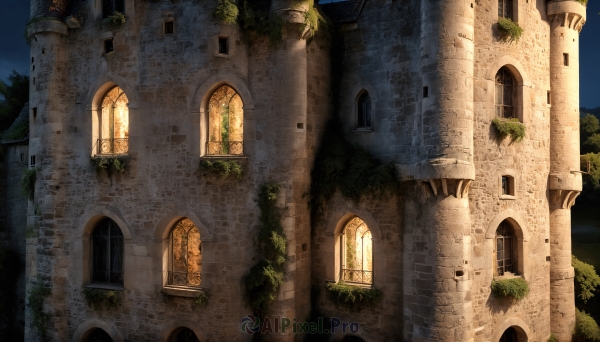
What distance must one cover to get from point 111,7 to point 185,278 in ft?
30.1

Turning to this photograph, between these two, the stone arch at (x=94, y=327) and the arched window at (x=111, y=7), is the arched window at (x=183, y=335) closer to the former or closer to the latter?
the stone arch at (x=94, y=327)

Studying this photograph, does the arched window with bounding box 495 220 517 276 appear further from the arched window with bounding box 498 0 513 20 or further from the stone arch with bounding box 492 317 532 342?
the arched window with bounding box 498 0 513 20

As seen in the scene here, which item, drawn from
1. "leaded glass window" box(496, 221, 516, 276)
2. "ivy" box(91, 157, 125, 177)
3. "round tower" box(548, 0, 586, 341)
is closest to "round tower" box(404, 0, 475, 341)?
"leaded glass window" box(496, 221, 516, 276)

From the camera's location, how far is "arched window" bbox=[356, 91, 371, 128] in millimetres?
16281

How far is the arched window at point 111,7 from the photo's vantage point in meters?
16.7

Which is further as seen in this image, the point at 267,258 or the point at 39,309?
the point at 39,309

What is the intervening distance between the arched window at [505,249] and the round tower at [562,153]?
85.2 inches

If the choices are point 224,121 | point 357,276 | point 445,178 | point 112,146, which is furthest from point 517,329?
point 112,146

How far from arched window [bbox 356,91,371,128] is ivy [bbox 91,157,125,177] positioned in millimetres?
7616

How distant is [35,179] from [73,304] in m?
4.46

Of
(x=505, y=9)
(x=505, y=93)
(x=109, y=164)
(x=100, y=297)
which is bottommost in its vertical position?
(x=100, y=297)

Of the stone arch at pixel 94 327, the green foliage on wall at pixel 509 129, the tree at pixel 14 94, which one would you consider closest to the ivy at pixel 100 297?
the stone arch at pixel 94 327

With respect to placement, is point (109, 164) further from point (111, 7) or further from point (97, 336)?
point (97, 336)

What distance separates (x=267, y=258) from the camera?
48.5 ft
